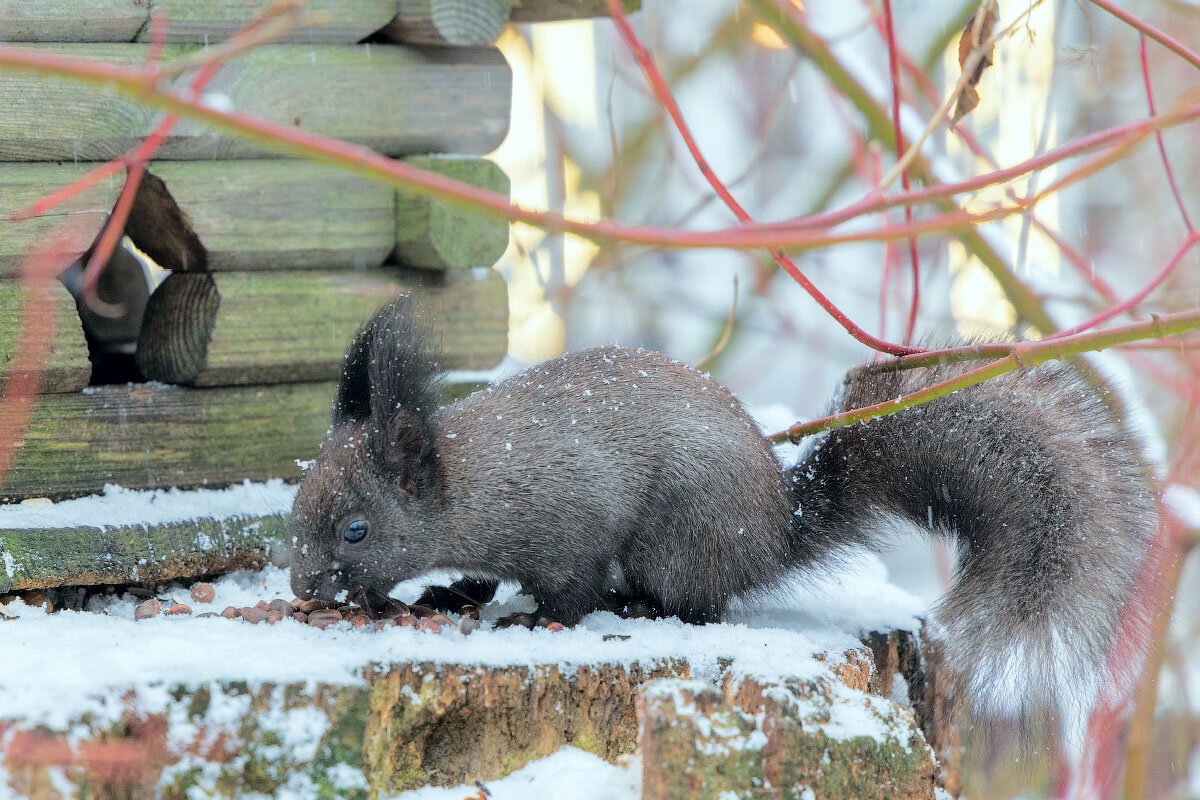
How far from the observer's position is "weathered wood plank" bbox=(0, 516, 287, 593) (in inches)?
91.3

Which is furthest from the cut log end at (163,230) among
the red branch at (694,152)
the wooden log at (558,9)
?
the red branch at (694,152)

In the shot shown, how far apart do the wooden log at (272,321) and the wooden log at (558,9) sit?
72 centimetres

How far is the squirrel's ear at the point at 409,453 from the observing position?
2.26m

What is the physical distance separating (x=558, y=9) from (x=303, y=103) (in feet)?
2.41

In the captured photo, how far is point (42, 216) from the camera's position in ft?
7.68

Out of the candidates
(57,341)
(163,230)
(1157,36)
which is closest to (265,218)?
(163,230)

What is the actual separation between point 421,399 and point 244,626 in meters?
0.58

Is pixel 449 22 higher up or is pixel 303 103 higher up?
pixel 449 22

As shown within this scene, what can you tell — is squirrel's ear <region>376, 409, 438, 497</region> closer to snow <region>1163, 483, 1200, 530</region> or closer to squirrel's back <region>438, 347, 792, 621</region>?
squirrel's back <region>438, 347, 792, 621</region>

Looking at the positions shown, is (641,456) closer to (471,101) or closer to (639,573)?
(639,573)

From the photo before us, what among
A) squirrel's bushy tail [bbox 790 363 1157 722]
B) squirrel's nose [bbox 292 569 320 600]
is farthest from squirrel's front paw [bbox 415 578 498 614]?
squirrel's bushy tail [bbox 790 363 1157 722]

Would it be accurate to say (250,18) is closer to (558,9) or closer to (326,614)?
(558,9)

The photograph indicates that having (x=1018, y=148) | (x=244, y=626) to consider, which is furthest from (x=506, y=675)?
(x=1018, y=148)

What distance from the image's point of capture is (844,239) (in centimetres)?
75
